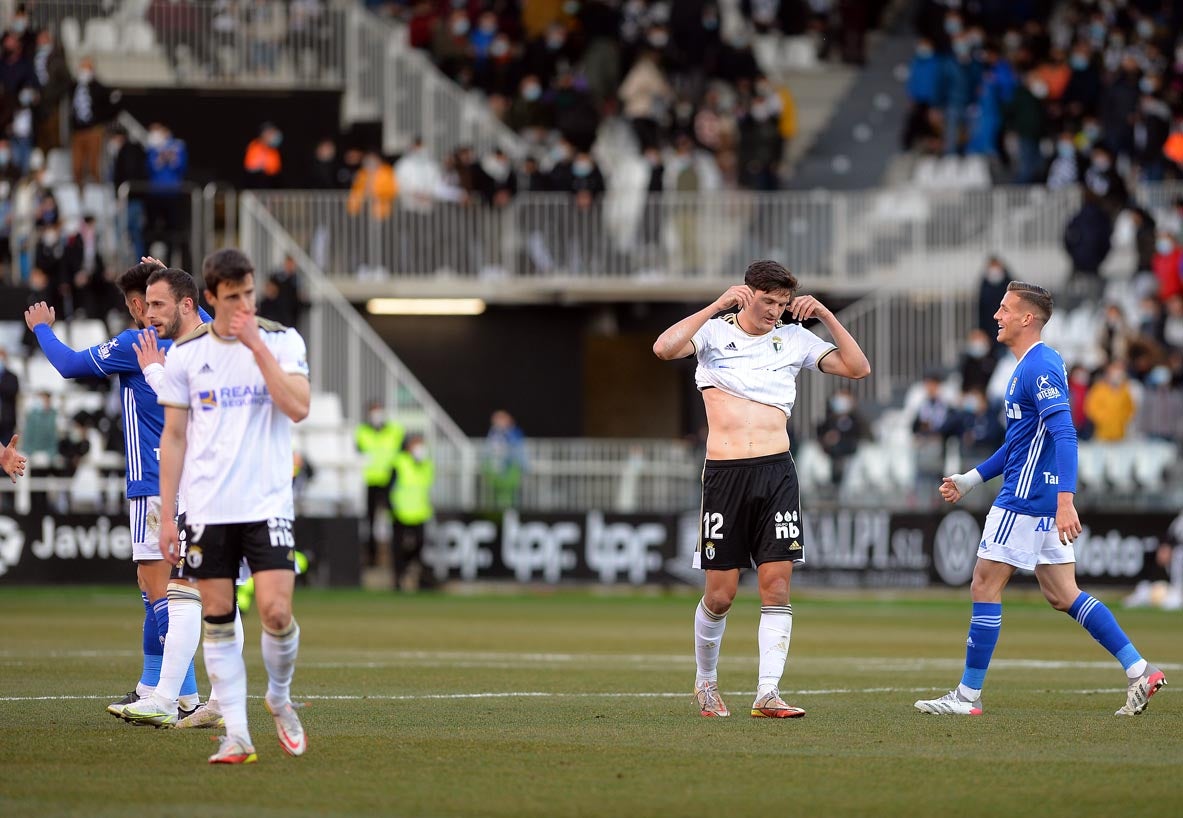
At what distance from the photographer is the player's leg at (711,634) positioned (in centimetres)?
1107

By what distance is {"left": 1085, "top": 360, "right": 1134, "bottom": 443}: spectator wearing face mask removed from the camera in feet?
94.4

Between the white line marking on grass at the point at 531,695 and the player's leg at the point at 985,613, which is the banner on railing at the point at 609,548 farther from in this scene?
the player's leg at the point at 985,613

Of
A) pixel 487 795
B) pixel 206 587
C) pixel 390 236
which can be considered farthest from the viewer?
pixel 390 236

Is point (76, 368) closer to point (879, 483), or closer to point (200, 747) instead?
point (200, 747)

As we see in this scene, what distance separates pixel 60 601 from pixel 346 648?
27.2ft

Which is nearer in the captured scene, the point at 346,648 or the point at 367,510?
the point at 346,648

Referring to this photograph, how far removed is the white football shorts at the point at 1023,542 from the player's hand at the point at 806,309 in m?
1.49

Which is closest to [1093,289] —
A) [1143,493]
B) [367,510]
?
[1143,493]

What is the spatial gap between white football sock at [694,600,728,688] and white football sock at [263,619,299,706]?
297 cm

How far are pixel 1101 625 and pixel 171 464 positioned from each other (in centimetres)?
548

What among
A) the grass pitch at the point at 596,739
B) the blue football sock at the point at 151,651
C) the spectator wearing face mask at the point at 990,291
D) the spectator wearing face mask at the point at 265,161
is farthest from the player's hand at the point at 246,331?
the spectator wearing face mask at the point at 265,161

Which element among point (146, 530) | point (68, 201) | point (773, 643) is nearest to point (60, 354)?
point (146, 530)

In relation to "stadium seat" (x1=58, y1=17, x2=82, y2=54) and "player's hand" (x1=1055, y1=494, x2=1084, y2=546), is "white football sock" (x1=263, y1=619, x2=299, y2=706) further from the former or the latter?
"stadium seat" (x1=58, y1=17, x2=82, y2=54)

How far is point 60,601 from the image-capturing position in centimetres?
2411
